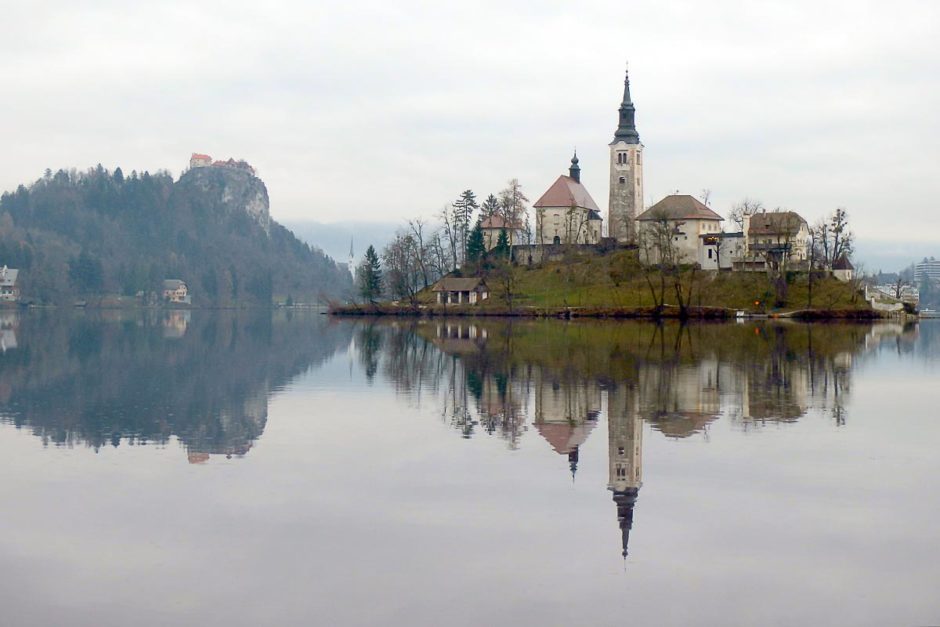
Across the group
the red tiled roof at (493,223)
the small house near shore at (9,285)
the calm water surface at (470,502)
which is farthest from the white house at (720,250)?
the small house near shore at (9,285)

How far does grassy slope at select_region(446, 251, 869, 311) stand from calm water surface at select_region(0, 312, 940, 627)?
7071cm

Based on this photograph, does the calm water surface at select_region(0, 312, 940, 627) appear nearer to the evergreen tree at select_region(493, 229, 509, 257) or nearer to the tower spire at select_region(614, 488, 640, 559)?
the tower spire at select_region(614, 488, 640, 559)

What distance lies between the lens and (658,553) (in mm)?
13648

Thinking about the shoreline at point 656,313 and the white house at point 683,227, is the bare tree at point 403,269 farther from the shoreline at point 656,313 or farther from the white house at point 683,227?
the white house at point 683,227

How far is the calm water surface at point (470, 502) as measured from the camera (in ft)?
39.0

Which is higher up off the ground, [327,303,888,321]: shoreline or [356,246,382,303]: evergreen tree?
[356,246,382,303]: evergreen tree

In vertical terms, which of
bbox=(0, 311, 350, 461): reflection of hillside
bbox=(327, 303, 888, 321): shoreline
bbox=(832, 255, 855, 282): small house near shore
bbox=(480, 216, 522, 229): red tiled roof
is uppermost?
bbox=(480, 216, 522, 229): red tiled roof

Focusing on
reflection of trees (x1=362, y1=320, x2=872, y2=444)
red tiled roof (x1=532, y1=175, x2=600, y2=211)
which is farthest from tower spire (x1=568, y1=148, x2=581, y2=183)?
reflection of trees (x1=362, y1=320, x2=872, y2=444)

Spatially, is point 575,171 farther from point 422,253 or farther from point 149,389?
point 149,389

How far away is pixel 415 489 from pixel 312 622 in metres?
6.33

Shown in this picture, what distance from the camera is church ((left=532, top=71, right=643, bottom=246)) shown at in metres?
125

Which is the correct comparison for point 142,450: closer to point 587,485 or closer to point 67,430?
point 67,430

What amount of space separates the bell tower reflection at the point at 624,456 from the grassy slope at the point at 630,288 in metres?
75.7

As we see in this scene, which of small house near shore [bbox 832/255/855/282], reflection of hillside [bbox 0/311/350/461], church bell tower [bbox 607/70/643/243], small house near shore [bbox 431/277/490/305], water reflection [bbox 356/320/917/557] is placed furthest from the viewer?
church bell tower [bbox 607/70/643/243]
